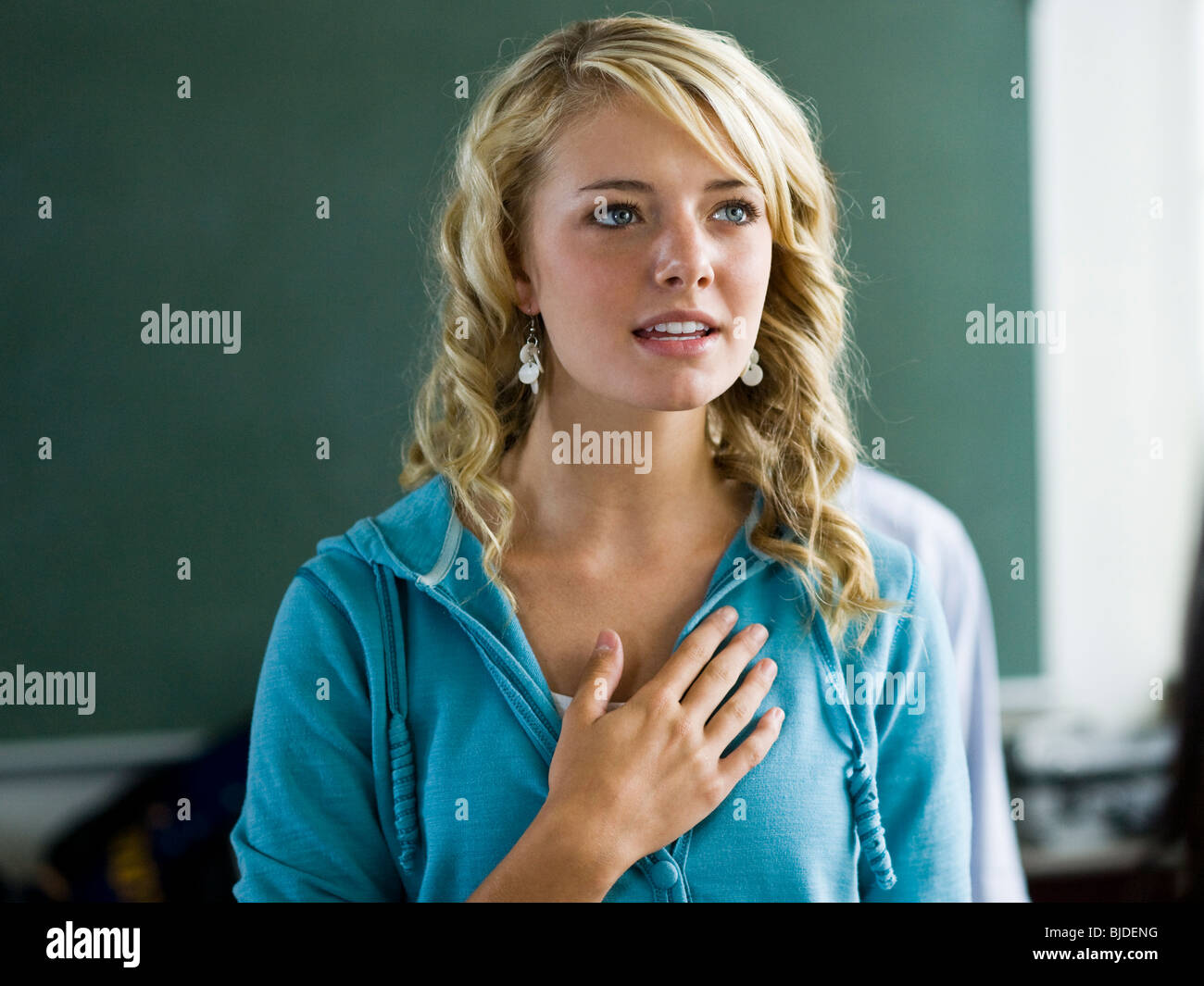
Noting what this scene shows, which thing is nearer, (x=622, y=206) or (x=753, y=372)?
(x=622, y=206)

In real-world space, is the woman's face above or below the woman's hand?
above

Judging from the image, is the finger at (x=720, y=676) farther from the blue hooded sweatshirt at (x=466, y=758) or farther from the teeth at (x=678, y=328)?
the teeth at (x=678, y=328)

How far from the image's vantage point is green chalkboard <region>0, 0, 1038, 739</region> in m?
0.99

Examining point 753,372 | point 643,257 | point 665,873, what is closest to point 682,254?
point 643,257

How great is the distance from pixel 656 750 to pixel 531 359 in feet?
1.21

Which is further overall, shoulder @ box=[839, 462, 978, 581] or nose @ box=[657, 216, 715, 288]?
shoulder @ box=[839, 462, 978, 581]

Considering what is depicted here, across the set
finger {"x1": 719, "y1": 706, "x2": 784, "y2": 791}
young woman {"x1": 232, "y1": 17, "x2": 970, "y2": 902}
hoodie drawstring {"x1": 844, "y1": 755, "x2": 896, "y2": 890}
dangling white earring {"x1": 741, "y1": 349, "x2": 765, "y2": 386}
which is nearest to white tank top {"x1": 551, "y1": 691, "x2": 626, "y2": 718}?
young woman {"x1": 232, "y1": 17, "x2": 970, "y2": 902}

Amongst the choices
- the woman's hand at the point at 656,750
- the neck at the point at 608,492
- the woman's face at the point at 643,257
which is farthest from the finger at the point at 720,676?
the woman's face at the point at 643,257

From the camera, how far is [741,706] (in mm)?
886

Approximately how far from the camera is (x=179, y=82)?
0.99m

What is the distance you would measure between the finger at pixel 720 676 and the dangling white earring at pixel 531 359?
30cm

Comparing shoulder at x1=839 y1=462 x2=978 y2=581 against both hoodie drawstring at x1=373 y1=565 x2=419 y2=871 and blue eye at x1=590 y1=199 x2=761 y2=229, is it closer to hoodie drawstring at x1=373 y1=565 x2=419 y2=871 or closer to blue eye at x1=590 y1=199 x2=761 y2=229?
blue eye at x1=590 y1=199 x2=761 y2=229

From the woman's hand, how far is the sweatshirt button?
0.02 meters

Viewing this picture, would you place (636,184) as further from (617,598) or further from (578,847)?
(578,847)
